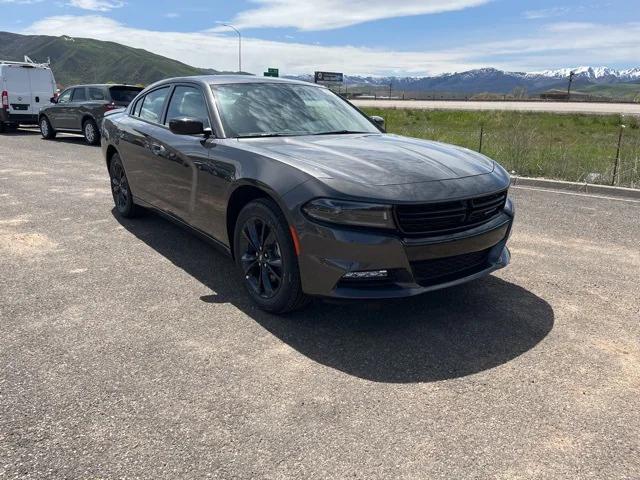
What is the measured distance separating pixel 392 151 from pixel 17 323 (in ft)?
9.13

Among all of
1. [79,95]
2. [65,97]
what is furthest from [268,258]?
[65,97]

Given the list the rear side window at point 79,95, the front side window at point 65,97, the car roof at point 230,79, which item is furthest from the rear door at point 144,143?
the front side window at point 65,97

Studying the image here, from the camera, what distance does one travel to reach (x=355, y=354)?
3117 millimetres

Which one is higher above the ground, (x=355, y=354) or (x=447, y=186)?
(x=447, y=186)

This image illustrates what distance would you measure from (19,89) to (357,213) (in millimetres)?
17486

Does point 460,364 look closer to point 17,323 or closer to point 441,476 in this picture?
point 441,476

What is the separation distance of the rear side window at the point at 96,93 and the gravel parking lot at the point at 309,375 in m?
10.4

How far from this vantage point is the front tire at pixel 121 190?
6.00m

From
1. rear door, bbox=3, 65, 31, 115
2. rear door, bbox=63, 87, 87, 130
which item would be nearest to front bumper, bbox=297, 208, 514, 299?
rear door, bbox=63, 87, 87, 130

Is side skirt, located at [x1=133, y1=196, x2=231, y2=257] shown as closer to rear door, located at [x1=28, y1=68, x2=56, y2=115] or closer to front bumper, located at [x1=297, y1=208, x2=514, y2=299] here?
front bumper, located at [x1=297, y1=208, x2=514, y2=299]

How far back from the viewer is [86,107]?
46.5ft

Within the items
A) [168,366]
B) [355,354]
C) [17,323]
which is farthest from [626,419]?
[17,323]

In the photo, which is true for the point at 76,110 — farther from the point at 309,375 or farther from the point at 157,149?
the point at 309,375

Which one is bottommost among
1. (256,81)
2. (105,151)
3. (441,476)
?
(441,476)
